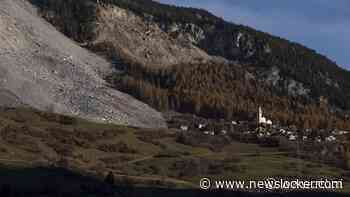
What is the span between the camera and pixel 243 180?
13512 centimetres

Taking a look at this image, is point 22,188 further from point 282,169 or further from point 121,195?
point 282,169

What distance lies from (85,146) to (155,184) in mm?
81147

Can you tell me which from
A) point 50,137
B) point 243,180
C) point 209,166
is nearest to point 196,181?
point 243,180

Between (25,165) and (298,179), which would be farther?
(298,179)

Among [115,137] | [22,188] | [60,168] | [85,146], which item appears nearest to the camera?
[22,188]

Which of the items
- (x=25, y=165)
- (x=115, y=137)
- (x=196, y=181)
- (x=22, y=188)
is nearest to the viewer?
(x=22, y=188)

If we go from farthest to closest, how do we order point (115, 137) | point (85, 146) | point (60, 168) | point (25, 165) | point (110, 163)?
point (115, 137)
point (85, 146)
point (110, 163)
point (25, 165)
point (60, 168)

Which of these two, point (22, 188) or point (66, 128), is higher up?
point (66, 128)

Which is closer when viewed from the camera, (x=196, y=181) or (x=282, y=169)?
(x=196, y=181)

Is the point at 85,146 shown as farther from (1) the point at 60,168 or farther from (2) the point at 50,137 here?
(1) the point at 60,168

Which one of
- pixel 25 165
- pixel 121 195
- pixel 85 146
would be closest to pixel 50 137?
pixel 85 146

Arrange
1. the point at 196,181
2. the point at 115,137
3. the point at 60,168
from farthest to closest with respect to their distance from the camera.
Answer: the point at 115,137 → the point at 196,181 → the point at 60,168

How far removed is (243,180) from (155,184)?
1435 inches

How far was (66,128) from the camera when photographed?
645ft
